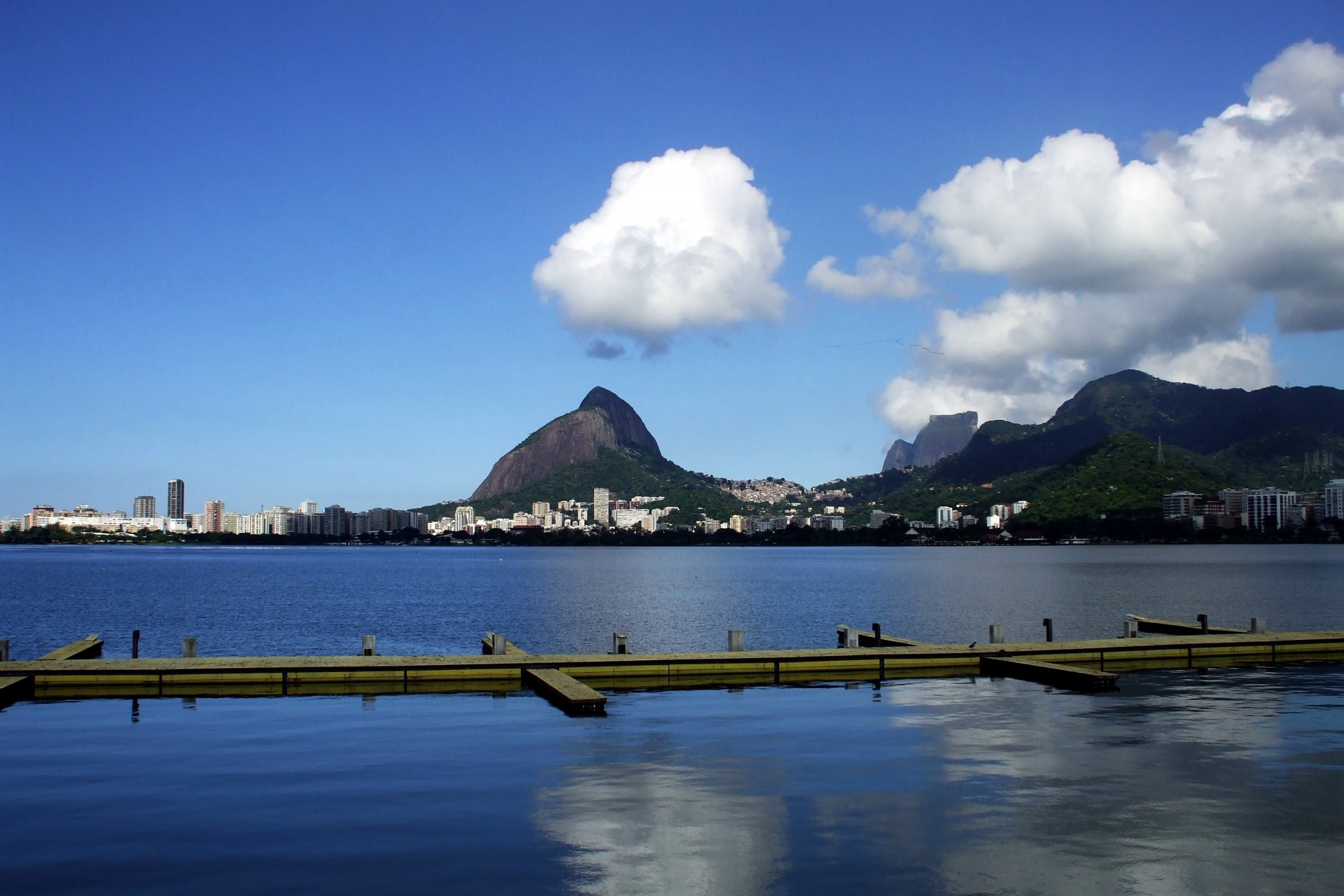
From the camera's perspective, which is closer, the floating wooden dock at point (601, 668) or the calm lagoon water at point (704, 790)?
the calm lagoon water at point (704, 790)

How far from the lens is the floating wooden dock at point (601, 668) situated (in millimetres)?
29141

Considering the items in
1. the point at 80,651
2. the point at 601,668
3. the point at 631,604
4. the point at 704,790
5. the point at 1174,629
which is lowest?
the point at 631,604

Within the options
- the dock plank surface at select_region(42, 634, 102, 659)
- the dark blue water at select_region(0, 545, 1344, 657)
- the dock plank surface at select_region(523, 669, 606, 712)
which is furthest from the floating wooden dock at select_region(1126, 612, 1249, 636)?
the dock plank surface at select_region(42, 634, 102, 659)

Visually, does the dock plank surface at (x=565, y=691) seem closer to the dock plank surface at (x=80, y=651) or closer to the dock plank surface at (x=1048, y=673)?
the dock plank surface at (x=1048, y=673)

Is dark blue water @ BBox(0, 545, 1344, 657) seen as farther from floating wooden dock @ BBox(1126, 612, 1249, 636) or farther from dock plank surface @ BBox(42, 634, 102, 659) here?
dock plank surface @ BBox(42, 634, 102, 659)

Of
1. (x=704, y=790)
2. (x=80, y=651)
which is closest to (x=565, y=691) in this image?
(x=704, y=790)

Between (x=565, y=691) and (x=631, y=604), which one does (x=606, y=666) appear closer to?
(x=565, y=691)

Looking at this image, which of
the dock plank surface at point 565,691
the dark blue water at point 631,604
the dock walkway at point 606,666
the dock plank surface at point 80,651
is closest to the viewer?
the dock plank surface at point 565,691

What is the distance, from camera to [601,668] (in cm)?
3212

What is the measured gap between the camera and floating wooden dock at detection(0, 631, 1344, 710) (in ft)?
95.6

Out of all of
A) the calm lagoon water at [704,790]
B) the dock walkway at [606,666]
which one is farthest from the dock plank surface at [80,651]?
the calm lagoon water at [704,790]

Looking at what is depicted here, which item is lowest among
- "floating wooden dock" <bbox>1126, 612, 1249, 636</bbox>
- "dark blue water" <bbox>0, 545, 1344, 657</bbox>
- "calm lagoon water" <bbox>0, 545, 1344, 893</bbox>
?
"dark blue water" <bbox>0, 545, 1344, 657</bbox>

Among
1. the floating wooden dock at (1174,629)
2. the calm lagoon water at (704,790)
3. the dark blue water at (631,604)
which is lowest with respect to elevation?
the dark blue water at (631,604)

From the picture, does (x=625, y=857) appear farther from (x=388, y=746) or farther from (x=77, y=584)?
(x=77, y=584)
